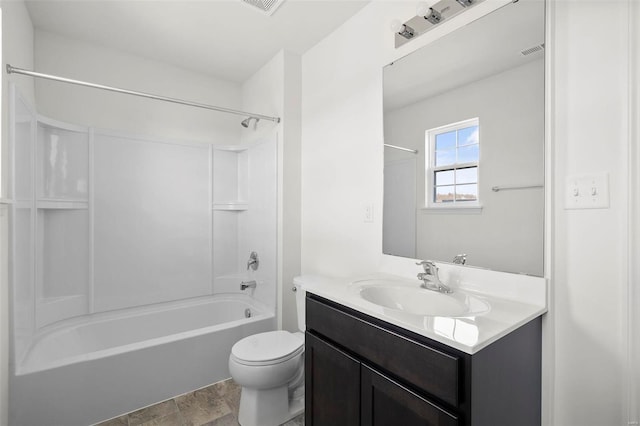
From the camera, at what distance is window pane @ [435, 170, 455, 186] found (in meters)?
1.45

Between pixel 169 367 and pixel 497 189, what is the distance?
2.17 meters

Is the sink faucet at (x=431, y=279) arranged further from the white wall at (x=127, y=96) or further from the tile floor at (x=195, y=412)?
the white wall at (x=127, y=96)

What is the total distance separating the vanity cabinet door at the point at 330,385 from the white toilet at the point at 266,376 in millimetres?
345

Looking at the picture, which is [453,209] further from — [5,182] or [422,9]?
[5,182]

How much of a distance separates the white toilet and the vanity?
38 cm

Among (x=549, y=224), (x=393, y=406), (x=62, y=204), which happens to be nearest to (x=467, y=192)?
(x=549, y=224)

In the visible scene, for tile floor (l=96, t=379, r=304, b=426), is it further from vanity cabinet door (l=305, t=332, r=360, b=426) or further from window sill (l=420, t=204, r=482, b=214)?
window sill (l=420, t=204, r=482, b=214)

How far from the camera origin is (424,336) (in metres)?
0.91

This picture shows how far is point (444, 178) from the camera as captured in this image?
1.48 m

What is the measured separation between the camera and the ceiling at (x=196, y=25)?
6.26ft

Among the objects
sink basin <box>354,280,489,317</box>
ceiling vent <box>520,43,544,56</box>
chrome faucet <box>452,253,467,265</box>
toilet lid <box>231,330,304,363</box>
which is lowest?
toilet lid <box>231,330,304,363</box>

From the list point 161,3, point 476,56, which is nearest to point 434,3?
point 476,56

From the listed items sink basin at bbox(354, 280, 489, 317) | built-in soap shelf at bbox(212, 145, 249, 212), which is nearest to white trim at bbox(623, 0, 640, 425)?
sink basin at bbox(354, 280, 489, 317)

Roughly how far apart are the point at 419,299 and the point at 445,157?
0.69m
